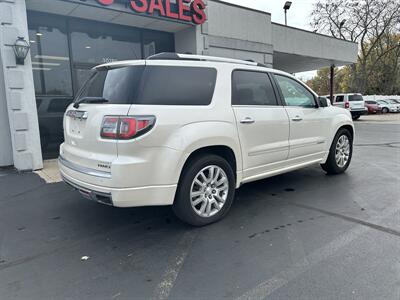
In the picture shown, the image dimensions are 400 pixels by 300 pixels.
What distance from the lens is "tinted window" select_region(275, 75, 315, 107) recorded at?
4.50m

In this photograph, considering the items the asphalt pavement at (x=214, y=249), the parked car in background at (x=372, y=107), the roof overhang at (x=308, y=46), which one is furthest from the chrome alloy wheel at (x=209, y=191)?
the parked car in background at (x=372, y=107)

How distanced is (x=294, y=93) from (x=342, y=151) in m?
1.73

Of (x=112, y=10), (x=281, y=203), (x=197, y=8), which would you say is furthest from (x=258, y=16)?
(x=281, y=203)

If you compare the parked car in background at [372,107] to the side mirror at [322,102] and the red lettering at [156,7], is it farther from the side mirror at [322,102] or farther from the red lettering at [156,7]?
the side mirror at [322,102]

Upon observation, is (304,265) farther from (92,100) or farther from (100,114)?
(92,100)

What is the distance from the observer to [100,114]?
308 cm

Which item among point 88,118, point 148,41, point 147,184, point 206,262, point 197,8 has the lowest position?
point 206,262

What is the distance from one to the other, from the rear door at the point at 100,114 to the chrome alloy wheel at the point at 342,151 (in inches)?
156

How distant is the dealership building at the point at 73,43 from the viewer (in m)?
6.28

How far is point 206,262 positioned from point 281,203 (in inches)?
73.0

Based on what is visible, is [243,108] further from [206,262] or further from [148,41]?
[148,41]

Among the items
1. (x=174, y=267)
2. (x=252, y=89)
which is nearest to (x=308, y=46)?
(x=252, y=89)

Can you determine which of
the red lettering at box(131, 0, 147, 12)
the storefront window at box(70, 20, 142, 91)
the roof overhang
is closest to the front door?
the red lettering at box(131, 0, 147, 12)

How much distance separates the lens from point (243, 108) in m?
3.82
